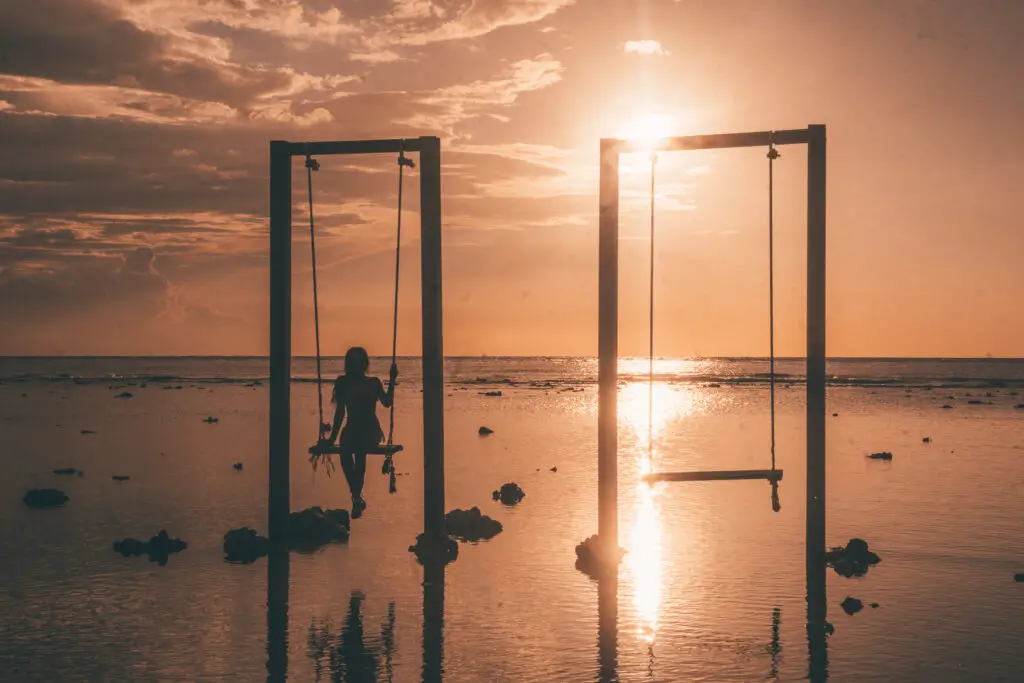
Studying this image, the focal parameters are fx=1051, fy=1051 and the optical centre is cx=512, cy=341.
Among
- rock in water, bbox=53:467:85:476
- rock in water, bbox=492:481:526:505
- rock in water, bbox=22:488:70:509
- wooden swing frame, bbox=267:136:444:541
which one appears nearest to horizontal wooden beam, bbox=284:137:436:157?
wooden swing frame, bbox=267:136:444:541

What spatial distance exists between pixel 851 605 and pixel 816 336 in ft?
10.2

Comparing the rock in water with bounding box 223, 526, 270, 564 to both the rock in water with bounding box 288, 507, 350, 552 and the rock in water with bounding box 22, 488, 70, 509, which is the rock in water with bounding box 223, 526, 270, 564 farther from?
the rock in water with bounding box 22, 488, 70, 509

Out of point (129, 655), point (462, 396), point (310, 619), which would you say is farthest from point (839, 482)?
point (462, 396)

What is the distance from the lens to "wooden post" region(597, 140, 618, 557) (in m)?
12.8

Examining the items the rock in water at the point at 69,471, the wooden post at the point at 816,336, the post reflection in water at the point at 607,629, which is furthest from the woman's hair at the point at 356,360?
the rock in water at the point at 69,471

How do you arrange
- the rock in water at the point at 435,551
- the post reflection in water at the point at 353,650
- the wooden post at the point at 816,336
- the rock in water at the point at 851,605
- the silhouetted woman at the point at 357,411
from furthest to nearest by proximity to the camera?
the rock in water at the point at 435,551
the silhouetted woman at the point at 357,411
the wooden post at the point at 816,336
the rock in water at the point at 851,605
the post reflection in water at the point at 353,650

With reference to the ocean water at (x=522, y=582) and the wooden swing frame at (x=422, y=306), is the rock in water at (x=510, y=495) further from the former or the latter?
the wooden swing frame at (x=422, y=306)

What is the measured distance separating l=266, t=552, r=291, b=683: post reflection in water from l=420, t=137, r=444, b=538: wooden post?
2086mm

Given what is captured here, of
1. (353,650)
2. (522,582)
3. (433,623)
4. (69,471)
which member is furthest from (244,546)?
(69,471)

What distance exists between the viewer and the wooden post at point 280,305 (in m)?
13.8

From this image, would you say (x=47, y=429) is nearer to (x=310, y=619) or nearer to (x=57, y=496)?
(x=57, y=496)

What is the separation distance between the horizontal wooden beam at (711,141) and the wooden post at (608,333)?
15 cm

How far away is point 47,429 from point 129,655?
31093 millimetres

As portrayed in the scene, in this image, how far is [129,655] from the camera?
9.30m
